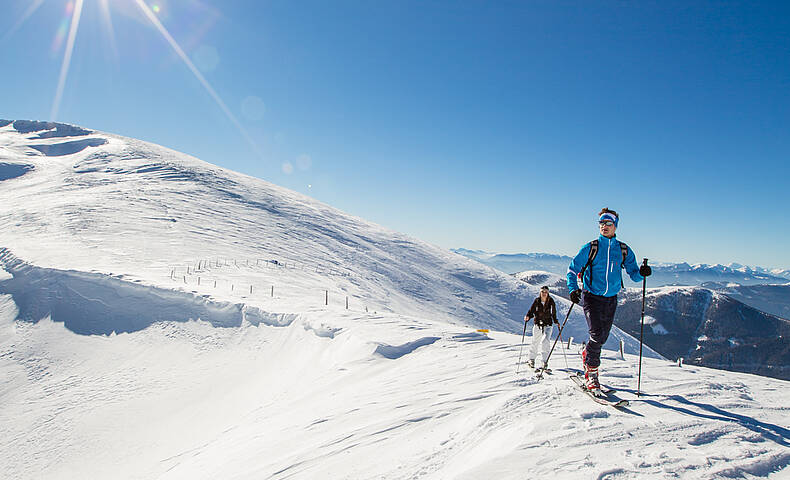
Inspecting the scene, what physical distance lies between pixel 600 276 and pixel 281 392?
353 inches

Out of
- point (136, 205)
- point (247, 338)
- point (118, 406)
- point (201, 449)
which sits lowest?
point (118, 406)

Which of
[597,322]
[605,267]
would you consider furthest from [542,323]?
[605,267]

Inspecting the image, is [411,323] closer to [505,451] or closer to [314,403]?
[314,403]

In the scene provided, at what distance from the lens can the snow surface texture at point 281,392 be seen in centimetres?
444

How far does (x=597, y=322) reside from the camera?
6.18m

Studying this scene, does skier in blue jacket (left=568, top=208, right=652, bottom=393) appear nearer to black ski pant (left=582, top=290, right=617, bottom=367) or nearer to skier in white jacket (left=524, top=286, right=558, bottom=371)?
black ski pant (left=582, top=290, right=617, bottom=367)

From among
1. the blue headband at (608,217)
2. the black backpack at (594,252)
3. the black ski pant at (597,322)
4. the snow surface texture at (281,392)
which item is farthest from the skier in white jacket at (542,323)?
the blue headband at (608,217)

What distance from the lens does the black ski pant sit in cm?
615

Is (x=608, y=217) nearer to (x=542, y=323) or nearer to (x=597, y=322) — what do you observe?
(x=597, y=322)

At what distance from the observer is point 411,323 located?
13688 millimetres

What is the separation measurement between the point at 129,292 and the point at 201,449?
14.5 metres

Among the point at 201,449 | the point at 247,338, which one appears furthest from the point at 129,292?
→ the point at 201,449

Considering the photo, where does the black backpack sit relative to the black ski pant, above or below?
above

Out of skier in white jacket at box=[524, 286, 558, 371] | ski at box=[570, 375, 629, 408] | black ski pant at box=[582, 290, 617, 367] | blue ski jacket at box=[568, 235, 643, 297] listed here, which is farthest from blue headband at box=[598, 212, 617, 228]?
ski at box=[570, 375, 629, 408]
